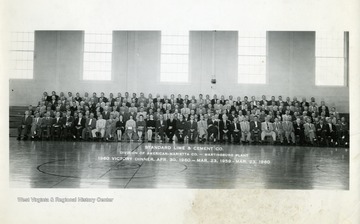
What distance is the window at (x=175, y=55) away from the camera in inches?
110

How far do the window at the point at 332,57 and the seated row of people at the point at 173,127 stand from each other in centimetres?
85

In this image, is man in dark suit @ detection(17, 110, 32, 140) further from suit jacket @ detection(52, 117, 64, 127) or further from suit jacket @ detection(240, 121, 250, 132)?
suit jacket @ detection(240, 121, 250, 132)

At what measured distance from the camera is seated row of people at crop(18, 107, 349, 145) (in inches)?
143

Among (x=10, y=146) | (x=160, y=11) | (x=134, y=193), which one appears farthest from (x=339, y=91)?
(x=10, y=146)

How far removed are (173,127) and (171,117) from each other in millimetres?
666

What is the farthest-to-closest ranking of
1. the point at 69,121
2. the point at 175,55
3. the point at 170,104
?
the point at 170,104, the point at 69,121, the point at 175,55

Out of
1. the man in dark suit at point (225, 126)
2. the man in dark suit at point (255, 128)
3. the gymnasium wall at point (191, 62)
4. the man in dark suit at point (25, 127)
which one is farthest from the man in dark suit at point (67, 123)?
the man in dark suit at point (255, 128)

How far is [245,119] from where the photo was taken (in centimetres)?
455

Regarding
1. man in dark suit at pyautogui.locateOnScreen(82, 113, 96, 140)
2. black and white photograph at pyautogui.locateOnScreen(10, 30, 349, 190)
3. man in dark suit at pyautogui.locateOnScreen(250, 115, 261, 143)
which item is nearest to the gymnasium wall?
black and white photograph at pyautogui.locateOnScreen(10, 30, 349, 190)

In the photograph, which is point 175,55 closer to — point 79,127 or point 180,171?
point 180,171

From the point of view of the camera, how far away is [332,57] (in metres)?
2.67

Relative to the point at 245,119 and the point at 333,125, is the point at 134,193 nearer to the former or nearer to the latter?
the point at 333,125

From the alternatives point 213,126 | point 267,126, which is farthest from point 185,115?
point 267,126

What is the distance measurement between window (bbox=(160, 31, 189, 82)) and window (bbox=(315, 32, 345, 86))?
3.93 ft
